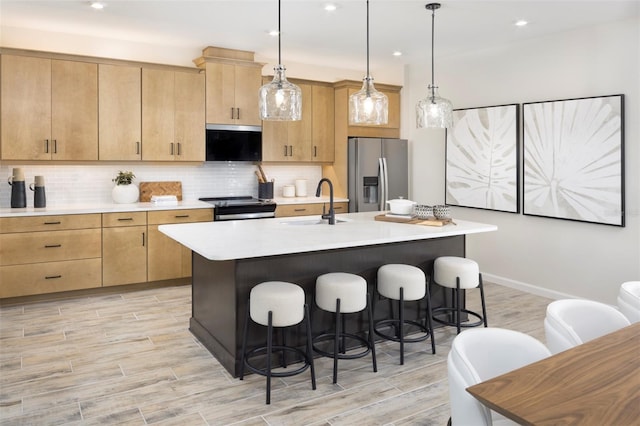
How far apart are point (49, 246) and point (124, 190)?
99 cm

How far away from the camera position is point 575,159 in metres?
4.95

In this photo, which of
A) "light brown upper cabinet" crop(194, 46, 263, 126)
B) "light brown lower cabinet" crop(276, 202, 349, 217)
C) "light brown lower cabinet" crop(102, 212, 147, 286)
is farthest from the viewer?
"light brown lower cabinet" crop(276, 202, 349, 217)

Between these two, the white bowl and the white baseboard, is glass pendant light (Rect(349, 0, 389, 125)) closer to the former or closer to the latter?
the white bowl

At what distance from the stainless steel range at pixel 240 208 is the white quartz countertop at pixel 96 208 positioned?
0.15 metres

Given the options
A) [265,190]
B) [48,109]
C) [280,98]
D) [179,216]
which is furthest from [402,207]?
[48,109]

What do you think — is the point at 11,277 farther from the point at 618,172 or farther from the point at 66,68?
the point at 618,172

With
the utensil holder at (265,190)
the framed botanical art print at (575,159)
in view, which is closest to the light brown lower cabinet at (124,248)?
the utensil holder at (265,190)

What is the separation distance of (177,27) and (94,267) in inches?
101

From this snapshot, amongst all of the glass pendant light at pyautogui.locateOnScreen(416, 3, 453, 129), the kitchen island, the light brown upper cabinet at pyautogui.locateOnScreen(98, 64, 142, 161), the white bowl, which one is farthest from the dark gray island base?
the light brown upper cabinet at pyautogui.locateOnScreen(98, 64, 142, 161)

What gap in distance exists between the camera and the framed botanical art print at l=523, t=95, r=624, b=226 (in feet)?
15.3

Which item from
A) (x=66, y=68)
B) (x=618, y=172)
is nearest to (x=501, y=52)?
(x=618, y=172)

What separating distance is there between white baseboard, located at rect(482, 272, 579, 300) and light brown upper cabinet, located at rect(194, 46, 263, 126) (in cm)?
339

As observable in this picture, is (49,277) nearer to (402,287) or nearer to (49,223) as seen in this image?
(49,223)

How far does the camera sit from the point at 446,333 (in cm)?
417
